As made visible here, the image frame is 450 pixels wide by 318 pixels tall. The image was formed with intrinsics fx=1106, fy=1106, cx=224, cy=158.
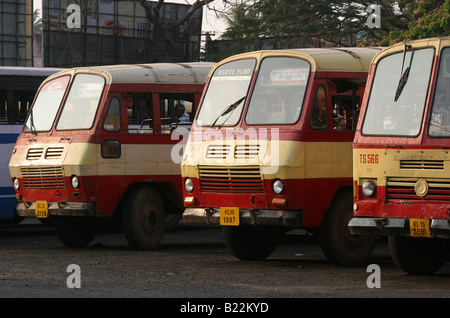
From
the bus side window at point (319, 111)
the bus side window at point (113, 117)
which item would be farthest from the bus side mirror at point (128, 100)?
the bus side window at point (319, 111)

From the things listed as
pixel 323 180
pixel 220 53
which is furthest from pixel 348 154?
pixel 220 53

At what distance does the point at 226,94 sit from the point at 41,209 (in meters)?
3.73

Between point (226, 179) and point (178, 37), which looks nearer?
point (226, 179)

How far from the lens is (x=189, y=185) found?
47.1 ft

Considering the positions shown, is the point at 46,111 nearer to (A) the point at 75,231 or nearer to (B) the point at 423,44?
(A) the point at 75,231

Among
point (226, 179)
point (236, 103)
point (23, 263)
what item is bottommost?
point (23, 263)

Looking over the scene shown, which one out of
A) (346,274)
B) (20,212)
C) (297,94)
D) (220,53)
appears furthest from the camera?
(220,53)

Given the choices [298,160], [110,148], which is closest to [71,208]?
[110,148]

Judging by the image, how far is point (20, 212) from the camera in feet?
55.3

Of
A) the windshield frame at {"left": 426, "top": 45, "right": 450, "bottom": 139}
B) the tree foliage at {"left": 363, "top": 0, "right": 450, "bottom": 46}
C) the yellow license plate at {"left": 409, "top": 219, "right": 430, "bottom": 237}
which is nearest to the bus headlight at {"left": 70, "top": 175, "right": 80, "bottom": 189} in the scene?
the yellow license plate at {"left": 409, "top": 219, "right": 430, "bottom": 237}
